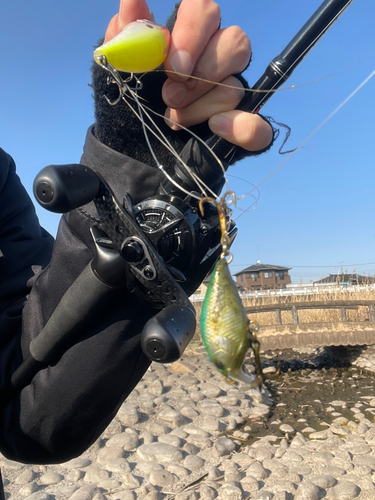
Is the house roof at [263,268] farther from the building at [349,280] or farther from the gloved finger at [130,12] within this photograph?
the gloved finger at [130,12]

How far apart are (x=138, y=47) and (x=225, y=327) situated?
28.5 inches

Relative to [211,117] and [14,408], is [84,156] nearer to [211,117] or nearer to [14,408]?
[211,117]

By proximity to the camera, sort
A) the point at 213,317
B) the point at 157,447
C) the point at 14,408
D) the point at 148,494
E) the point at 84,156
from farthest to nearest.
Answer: the point at 157,447 < the point at 148,494 < the point at 14,408 < the point at 84,156 < the point at 213,317

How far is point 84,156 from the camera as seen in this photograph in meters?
1.25

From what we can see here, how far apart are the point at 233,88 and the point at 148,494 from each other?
15.2 ft

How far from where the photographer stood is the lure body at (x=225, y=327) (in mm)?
843

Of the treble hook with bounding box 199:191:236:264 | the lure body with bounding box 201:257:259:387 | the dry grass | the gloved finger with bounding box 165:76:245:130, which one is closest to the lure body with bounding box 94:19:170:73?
the gloved finger with bounding box 165:76:245:130

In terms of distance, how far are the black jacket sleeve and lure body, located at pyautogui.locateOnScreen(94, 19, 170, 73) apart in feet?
1.00

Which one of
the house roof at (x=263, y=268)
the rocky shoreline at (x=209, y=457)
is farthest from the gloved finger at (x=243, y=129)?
the house roof at (x=263, y=268)

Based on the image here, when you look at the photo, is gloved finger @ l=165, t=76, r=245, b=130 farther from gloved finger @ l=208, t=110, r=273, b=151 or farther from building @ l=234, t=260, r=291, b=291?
building @ l=234, t=260, r=291, b=291

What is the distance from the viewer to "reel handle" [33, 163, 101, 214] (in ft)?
2.97

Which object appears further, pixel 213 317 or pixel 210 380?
pixel 210 380

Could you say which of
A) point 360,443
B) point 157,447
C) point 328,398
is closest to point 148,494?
point 157,447

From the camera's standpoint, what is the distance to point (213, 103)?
3.36 feet
